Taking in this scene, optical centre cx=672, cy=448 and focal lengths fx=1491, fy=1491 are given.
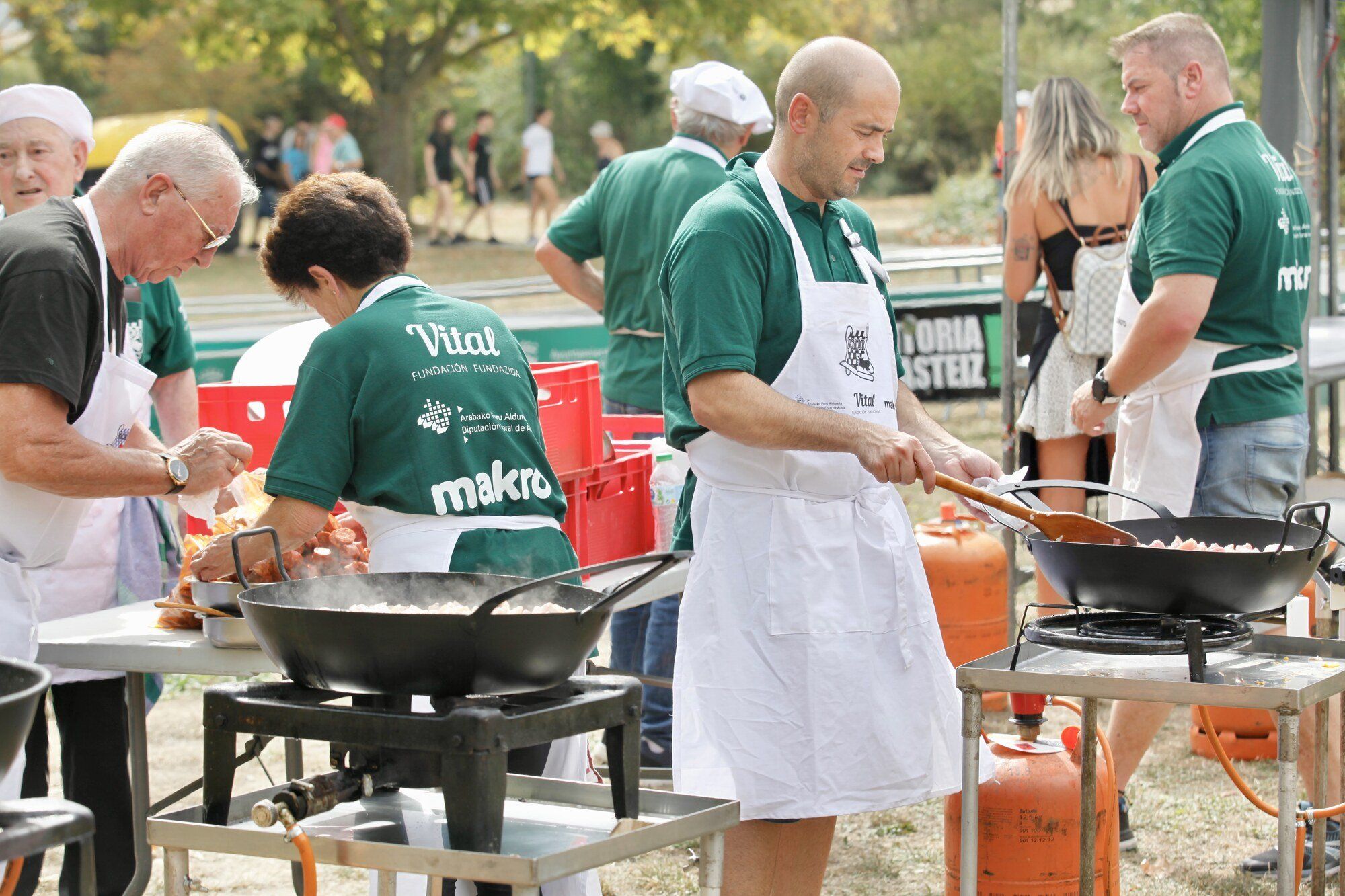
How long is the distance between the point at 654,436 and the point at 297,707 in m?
2.91

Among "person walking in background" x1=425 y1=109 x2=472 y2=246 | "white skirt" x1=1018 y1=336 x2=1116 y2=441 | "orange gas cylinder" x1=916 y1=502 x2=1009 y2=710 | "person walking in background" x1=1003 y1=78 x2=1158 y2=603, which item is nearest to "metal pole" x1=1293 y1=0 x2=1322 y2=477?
"person walking in background" x1=1003 y1=78 x2=1158 y2=603

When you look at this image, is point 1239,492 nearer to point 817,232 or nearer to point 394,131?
point 817,232

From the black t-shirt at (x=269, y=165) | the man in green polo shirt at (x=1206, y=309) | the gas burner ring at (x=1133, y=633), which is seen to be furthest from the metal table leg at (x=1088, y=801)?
the black t-shirt at (x=269, y=165)

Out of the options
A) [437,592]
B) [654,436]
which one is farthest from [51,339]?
[654,436]

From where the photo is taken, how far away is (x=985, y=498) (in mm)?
2619

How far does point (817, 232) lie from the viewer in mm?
2818

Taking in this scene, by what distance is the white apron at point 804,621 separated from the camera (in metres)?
2.72

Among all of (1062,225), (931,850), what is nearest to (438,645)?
(931,850)

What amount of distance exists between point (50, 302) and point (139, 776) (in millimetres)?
1167

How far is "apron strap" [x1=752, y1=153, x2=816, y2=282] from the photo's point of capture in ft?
9.00

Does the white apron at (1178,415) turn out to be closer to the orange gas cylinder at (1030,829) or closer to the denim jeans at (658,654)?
the orange gas cylinder at (1030,829)

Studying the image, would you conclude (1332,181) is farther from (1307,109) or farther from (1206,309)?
(1206,309)

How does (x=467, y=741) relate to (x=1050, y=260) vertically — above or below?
below

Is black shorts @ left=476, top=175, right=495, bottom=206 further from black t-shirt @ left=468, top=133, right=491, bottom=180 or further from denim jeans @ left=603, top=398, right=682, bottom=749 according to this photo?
denim jeans @ left=603, top=398, right=682, bottom=749
